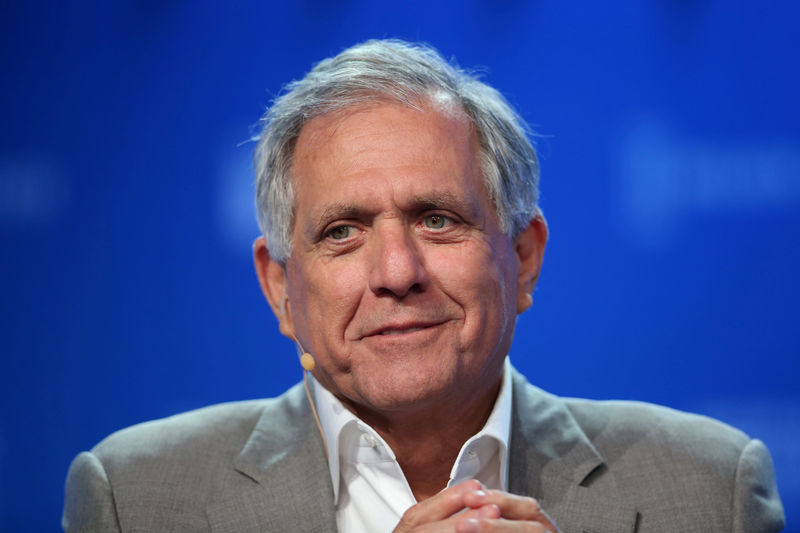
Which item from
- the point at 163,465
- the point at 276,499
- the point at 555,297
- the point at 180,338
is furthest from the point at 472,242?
the point at 180,338

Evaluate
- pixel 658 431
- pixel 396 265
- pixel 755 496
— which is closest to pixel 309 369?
pixel 396 265

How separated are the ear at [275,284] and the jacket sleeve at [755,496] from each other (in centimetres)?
122

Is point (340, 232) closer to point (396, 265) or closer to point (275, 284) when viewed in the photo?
point (396, 265)

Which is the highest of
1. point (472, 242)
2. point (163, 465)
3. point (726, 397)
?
point (472, 242)

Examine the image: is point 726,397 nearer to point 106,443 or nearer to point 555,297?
point 555,297

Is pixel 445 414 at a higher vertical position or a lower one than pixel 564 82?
lower

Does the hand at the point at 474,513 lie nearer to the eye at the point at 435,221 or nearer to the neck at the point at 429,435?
the neck at the point at 429,435

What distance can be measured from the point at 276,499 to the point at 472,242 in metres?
0.79

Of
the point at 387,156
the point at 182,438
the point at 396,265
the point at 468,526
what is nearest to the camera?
the point at 468,526

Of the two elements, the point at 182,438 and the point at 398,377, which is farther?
the point at 182,438

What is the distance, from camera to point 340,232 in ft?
6.90

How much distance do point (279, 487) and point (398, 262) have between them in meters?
0.66

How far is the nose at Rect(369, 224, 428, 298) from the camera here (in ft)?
6.35

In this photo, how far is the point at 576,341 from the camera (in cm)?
321
